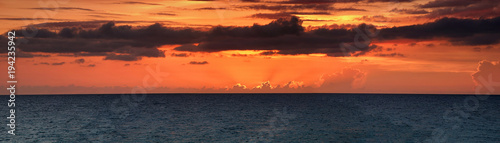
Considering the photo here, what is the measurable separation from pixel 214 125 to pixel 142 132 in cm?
1444

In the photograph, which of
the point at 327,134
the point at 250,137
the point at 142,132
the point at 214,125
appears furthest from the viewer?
the point at 214,125

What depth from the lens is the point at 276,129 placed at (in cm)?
7006

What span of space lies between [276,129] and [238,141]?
14.8 metres

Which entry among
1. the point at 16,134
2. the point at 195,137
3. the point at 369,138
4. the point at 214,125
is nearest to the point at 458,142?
the point at 369,138

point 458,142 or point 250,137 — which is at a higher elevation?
point 250,137

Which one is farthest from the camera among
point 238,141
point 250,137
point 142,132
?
point 142,132

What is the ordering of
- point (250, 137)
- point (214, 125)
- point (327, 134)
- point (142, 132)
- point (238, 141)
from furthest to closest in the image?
point (214, 125)
point (142, 132)
point (327, 134)
point (250, 137)
point (238, 141)

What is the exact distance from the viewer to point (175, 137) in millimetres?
61188

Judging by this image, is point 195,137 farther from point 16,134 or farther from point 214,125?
point 16,134

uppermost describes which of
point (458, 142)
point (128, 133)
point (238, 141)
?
point (128, 133)

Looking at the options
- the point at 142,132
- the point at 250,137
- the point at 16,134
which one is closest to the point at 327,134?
the point at 250,137

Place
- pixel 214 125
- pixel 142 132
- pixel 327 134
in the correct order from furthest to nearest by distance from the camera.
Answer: pixel 214 125, pixel 142 132, pixel 327 134

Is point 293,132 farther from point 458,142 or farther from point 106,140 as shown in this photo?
point 106,140

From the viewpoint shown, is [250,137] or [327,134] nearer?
[250,137]
